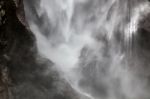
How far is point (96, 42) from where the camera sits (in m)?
24.2

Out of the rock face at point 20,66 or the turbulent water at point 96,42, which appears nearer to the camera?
the rock face at point 20,66

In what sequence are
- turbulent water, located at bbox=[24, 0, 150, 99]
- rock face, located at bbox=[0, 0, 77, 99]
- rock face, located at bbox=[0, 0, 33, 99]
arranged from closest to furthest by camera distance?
rock face, located at bbox=[0, 0, 33, 99] → rock face, located at bbox=[0, 0, 77, 99] → turbulent water, located at bbox=[24, 0, 150, 99]

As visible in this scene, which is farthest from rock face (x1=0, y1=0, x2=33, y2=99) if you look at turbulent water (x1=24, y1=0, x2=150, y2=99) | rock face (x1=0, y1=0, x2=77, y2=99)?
turbulent water (x1=24, y1=0, x2=150, y2=99)

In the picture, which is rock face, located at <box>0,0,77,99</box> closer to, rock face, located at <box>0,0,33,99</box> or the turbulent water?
rock face, located at <box>0,0,33,99</box>

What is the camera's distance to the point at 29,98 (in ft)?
41.9

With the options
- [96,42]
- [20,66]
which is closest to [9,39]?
[20,66]

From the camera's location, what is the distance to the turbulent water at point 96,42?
Answer: 21969 mm

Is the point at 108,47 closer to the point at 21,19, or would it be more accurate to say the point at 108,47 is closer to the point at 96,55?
the point at 96,55

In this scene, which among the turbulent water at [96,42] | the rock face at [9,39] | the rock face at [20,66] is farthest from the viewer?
the turbulent water at [96,42]

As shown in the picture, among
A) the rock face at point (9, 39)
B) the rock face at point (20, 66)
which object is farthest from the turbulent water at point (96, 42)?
the rock face at point (9, 39)

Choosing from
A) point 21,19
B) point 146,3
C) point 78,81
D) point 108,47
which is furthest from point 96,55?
point 21,19

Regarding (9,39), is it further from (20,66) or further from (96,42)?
(96,42)

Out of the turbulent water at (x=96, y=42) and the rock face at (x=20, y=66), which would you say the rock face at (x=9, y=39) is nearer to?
the rock face at (x=20, y=66)

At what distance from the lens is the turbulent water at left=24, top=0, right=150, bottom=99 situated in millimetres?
21969
